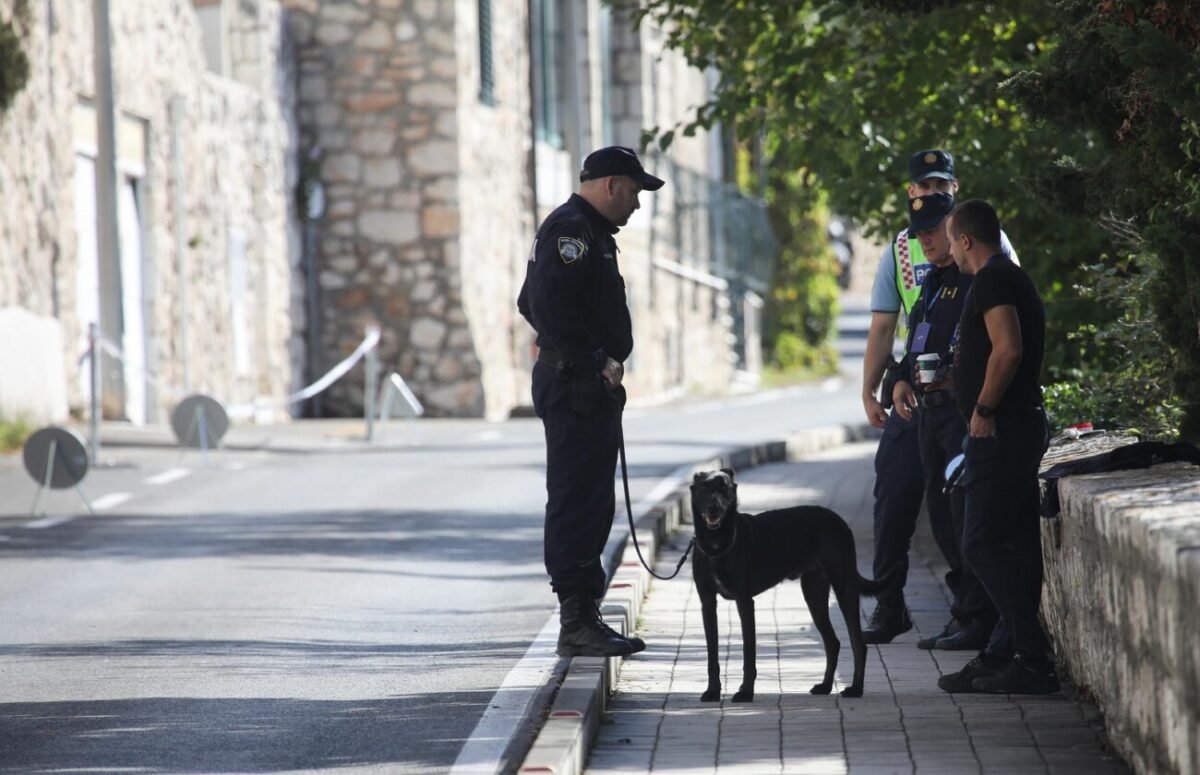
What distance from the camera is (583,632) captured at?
320 inches

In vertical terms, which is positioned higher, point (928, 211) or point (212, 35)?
point (212, 35)

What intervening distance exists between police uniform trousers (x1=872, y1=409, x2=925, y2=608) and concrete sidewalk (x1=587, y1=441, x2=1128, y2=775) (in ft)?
1.23

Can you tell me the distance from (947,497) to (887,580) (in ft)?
1.37

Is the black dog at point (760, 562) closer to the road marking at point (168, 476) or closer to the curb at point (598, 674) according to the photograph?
the curb at point (598, 674)

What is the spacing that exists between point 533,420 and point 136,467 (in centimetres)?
994

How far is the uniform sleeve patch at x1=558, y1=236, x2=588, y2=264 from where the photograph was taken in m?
8.01

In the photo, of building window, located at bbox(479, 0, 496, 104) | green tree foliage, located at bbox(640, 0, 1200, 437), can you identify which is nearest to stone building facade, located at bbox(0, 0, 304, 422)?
building window, located at bbox(479, 0, 496, 104)

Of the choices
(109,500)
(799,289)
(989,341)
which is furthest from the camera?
(799,289)

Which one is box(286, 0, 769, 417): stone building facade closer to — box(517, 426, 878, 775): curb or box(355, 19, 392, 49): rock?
box(355, 19, 392, 49): rock

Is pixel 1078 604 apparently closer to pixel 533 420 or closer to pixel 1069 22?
pixel 1069 22

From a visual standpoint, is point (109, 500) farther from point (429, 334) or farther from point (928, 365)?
point (429, 334)

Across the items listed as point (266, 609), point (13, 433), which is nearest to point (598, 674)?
point (266, 609)

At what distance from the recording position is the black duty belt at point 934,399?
8539 millimetres

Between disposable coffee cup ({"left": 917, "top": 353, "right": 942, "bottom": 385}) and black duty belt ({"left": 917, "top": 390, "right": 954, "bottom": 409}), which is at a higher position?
disposable coffee cup ({"left": 917, "top": 353, "right": 942, "bottom": 385})
